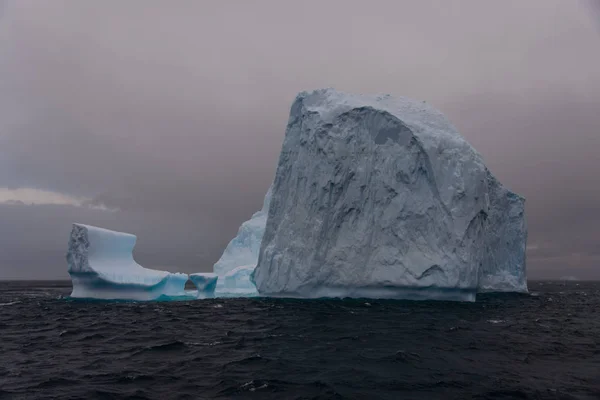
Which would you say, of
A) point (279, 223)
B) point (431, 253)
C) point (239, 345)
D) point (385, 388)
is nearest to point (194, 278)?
point (279, 223)

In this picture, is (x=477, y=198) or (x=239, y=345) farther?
(x=477, y=198)

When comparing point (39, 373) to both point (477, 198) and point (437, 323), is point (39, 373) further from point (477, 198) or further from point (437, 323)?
point (477, 198)

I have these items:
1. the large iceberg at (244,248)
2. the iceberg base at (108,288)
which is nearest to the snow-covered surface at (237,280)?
the large iceberg at (244,248)

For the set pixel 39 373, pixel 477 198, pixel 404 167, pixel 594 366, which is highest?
pixel 404 167

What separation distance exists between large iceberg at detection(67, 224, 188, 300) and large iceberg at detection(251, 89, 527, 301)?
240 inches

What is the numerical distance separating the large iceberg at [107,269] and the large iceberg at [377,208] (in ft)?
20.0

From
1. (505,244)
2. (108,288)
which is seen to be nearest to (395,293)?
(505,244)

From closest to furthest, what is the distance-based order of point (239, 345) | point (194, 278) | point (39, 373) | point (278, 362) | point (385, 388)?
point (385, 388) < point (39, 373) < point (278, 362) < point (239, 345) < point (194, 278)

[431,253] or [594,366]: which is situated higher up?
[431,253]

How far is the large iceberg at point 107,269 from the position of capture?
22719mm

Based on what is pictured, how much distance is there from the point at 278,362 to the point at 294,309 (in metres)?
→ 8.70

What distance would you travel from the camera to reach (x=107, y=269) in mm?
23297

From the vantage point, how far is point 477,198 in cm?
2219

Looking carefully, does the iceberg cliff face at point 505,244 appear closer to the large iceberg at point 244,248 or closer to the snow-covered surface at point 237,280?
the snow-covered surface at point 237,280
